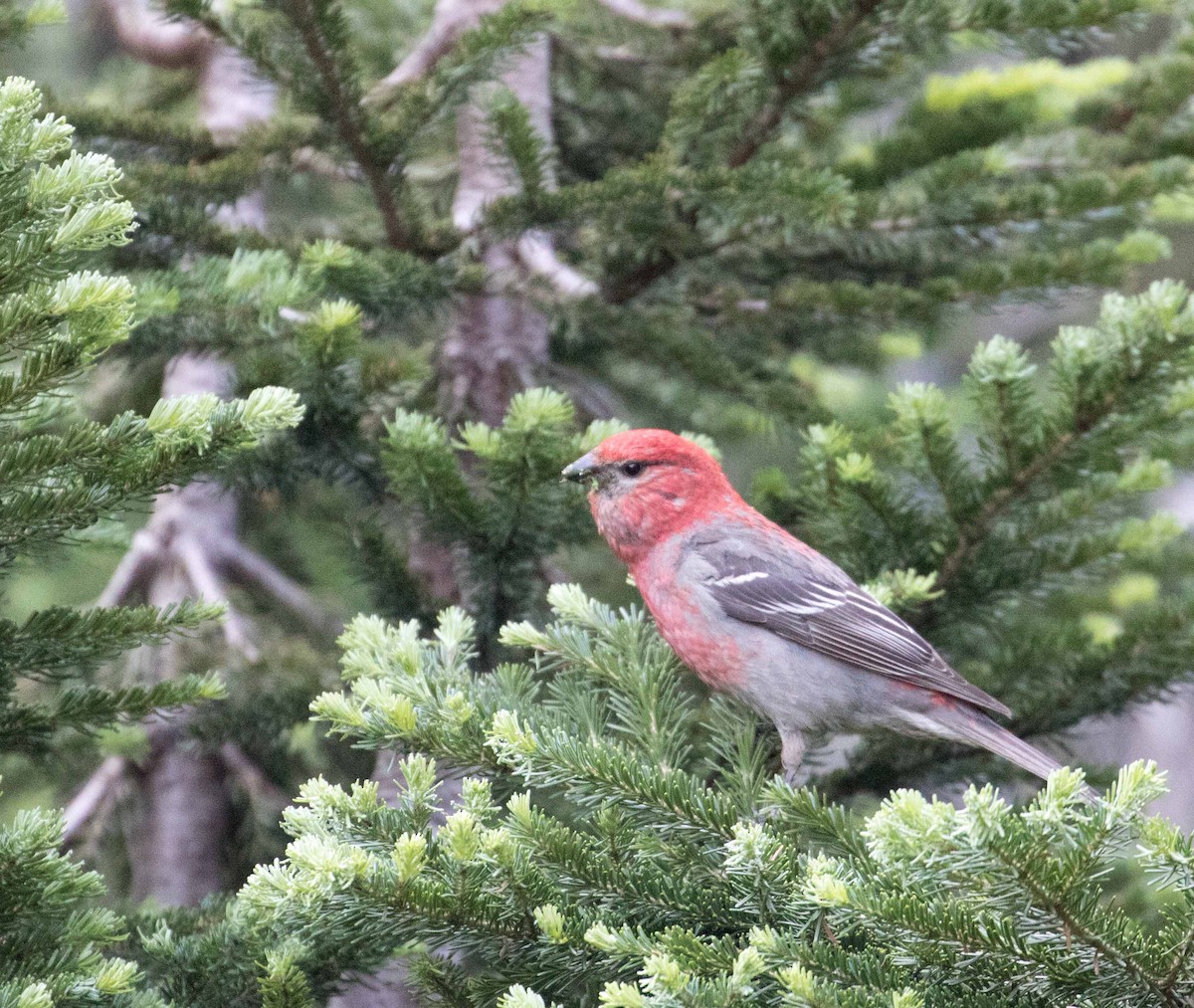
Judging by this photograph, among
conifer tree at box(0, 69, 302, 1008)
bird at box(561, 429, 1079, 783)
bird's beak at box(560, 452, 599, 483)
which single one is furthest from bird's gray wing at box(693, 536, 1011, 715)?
conifer tree at box(0, 69, 302, 1008)

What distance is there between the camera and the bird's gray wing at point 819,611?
11.8 feet

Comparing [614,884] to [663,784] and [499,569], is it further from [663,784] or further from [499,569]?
[499,569]

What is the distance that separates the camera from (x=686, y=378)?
446 centimetres

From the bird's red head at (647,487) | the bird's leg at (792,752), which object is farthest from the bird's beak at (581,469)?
the bird's leg at (792,752)

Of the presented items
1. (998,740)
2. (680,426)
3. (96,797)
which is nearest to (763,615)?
(998,740)

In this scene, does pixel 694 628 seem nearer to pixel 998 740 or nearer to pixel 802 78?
pixel 998 740

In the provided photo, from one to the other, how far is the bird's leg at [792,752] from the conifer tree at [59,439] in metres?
1.92

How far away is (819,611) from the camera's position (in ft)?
12.3

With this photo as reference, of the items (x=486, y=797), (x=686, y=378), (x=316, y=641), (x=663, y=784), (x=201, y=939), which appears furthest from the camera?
(x=316, y=641)

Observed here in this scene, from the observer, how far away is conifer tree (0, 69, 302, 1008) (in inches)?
78.1

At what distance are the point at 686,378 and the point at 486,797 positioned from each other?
2.55 metres

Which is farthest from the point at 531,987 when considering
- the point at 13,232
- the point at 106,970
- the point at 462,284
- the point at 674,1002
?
the point at 462,284

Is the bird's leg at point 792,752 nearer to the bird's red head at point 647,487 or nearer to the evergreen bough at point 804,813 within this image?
the evergreen bough at point 804,813

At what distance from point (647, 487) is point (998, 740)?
135 cm
